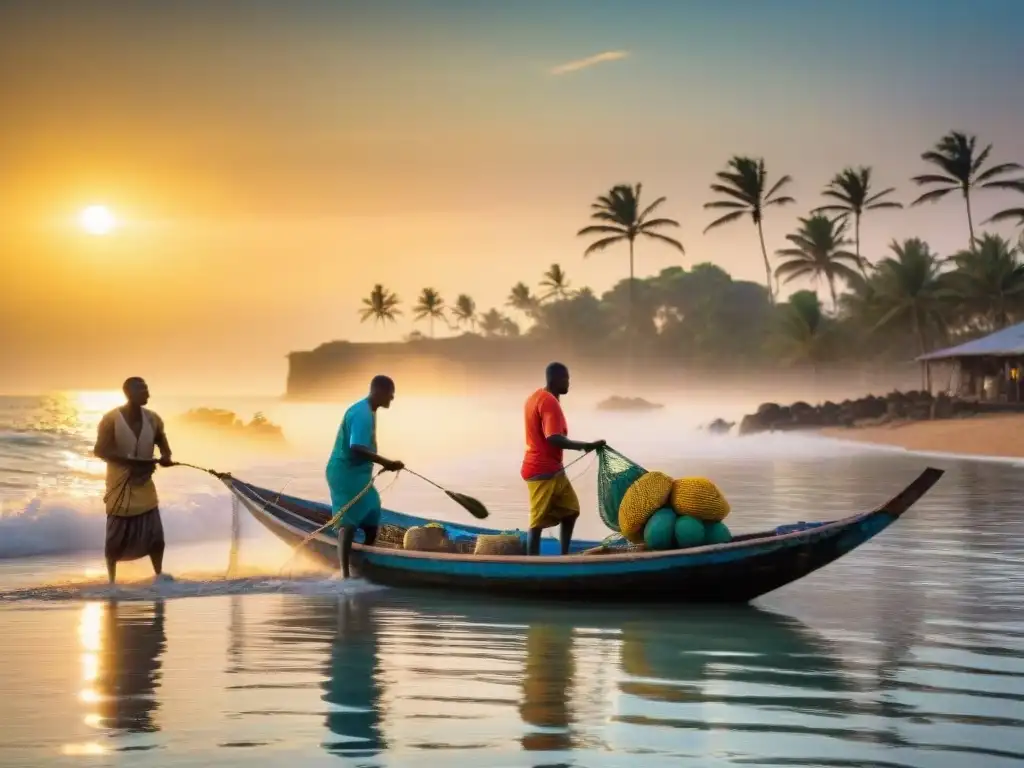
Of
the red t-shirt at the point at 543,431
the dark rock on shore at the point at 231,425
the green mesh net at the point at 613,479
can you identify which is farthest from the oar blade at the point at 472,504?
the dark rock on shore at the point at 231,425

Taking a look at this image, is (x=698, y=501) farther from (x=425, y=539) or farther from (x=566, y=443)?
(x=425, y=539)

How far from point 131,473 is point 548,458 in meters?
3.17

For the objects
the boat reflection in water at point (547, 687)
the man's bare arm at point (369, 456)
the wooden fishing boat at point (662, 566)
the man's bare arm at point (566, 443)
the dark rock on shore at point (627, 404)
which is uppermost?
the dark rock on shore at point (627, 404)

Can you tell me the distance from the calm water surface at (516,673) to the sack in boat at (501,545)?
0.55m

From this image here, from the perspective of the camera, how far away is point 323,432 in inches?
3157

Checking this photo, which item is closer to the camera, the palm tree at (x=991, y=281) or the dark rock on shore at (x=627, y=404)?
the palm tree at (x=991, y=281)

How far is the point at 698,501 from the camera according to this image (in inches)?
380

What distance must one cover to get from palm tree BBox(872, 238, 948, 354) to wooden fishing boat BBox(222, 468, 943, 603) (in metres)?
51.5

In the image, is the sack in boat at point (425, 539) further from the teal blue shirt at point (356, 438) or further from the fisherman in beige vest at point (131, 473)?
the fisherman in beige vest at point (131, 473)

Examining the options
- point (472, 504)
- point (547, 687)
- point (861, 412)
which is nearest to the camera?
point (547, 687)

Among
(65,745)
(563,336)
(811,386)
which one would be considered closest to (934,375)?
(811,386)

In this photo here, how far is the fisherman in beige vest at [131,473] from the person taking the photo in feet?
33.9

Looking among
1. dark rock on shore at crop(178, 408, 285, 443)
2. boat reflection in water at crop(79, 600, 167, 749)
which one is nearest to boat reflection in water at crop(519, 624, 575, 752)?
boat reflection in water at crop(79, 600, 167, 749)

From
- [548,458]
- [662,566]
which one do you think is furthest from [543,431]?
[662,566]
